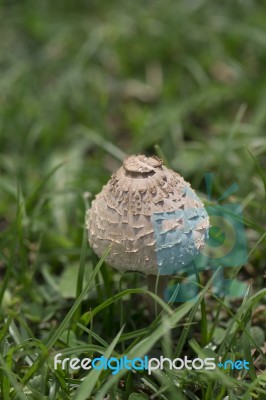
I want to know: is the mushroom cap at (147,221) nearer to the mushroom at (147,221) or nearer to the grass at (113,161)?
the mushroom at (147,221)

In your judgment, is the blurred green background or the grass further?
the blurred green background

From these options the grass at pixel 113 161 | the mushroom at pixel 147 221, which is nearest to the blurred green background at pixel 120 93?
the grass at pixel 113 161

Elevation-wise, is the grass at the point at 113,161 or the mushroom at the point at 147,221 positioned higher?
the mushroom at the point at 147,221

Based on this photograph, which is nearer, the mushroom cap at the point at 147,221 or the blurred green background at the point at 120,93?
the mushroom cap at the point at 147,221

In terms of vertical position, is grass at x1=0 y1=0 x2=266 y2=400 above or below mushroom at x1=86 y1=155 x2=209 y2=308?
below

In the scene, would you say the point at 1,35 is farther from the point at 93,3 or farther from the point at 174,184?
the point at 174,184

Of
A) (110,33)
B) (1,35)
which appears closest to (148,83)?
(110,33)

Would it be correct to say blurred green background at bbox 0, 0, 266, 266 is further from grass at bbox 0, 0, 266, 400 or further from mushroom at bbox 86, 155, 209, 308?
mushroom at bbox 86, 155, 209, 308

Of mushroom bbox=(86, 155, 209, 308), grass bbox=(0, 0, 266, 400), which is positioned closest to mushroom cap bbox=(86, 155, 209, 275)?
mushroom bbox=(86, 155, 209, 308)
